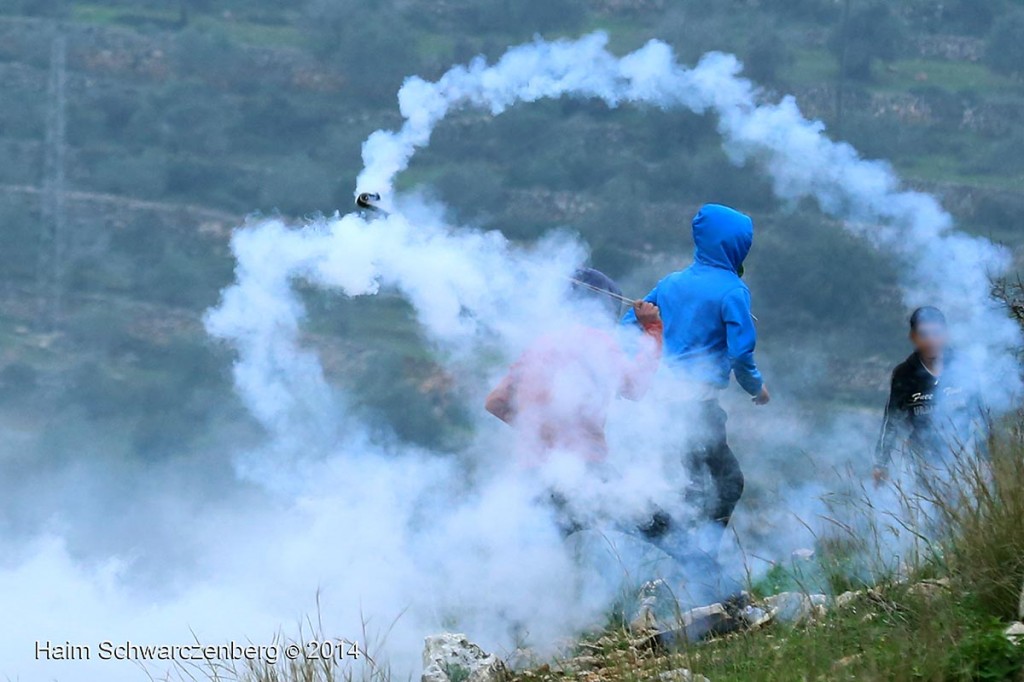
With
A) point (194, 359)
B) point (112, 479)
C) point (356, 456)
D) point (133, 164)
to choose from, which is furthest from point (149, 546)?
point (133, 164)

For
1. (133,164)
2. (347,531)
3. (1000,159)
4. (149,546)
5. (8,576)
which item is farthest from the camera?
(133,164)

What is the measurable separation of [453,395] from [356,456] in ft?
72.9

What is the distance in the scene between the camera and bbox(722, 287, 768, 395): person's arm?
637 cm

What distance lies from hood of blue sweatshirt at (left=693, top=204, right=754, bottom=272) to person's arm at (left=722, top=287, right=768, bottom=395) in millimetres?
222

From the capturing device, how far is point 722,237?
262 inches

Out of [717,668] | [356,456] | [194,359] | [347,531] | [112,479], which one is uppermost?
[194,359]

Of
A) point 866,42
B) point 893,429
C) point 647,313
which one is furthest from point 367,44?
point 647,313

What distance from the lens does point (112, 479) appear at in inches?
1291

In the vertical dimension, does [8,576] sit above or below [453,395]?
below

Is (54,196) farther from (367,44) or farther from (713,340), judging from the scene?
(713,340)

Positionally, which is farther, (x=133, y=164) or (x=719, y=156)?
(x=133, y=164)

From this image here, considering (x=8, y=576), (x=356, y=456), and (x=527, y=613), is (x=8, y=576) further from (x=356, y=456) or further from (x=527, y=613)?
(x=527, y=613)

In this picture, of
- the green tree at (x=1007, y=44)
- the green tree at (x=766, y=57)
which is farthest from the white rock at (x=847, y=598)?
the green tree at (x=1007, y=44)

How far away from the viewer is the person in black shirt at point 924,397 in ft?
24.1
